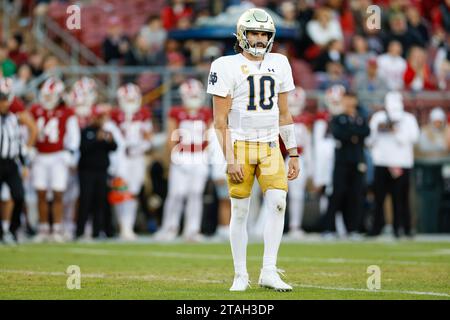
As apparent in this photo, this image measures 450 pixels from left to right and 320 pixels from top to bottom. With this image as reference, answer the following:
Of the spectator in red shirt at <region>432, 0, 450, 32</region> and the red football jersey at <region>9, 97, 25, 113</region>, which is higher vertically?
the spectator in red shirt at <region>432, 0, 450, 32</region>

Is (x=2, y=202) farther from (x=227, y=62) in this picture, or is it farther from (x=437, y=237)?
(x=227, y=62)

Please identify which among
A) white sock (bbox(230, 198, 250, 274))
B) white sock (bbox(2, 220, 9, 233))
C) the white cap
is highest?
the white cap

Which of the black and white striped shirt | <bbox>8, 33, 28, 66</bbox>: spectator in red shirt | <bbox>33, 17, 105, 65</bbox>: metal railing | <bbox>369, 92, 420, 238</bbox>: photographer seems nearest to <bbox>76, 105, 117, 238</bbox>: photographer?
the black and white striped shirt

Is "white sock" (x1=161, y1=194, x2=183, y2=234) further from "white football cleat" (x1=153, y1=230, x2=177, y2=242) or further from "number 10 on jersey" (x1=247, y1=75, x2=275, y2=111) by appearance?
"number 10 on jersey" (x1=247, y1=75, x2=275, y2=111)

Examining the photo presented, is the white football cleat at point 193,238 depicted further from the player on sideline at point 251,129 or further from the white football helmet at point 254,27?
the white football helmet at point 254,27

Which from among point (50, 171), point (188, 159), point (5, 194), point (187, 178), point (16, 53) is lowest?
point (5, 194)

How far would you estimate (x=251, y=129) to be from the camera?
8.51 m

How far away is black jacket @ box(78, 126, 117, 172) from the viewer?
51.7ft

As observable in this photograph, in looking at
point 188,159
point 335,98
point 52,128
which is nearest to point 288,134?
point 188,159

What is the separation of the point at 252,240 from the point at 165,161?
2.65 metres

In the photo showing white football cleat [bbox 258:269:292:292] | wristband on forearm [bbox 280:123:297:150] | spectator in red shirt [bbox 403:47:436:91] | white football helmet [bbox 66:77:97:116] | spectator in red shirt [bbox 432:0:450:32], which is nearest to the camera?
white football cleat [bbox 258:269:292:292]

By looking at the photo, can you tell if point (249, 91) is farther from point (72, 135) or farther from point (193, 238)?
point (72, 135)

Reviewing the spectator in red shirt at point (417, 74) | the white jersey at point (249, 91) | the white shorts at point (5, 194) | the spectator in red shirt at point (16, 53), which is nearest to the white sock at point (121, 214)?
the white shorts at point (5, 194)

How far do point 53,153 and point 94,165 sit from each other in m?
0.57
